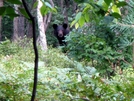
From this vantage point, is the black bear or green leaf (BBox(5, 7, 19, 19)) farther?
the black bear

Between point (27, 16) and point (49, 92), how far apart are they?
20.3 inches

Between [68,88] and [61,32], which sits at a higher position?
[68,88]

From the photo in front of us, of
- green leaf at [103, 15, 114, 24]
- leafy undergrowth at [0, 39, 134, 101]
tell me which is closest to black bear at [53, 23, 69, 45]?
leafy undergrowth at [0, 39, 134, 101]

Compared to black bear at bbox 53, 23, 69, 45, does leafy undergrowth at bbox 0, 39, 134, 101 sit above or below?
above

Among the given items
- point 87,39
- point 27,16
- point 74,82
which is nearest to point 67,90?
point 74,82

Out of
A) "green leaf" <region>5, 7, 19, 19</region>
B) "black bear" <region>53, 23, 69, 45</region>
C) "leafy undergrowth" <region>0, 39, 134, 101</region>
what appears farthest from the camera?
"black bear" <region>53, 23, 69, 45</region>

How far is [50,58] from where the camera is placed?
30.1 feet

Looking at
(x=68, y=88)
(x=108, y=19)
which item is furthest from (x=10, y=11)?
(x=68, y=88)

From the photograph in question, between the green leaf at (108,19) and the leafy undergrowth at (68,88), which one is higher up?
the green leaf at (108,19)

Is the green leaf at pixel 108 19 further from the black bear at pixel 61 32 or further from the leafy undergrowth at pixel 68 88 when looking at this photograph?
the black bear at pixel 61 32

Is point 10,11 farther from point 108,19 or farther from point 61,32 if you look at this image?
point 61,32

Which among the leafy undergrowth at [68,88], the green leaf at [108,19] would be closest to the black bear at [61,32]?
the leafy undergrowth at [68,88]

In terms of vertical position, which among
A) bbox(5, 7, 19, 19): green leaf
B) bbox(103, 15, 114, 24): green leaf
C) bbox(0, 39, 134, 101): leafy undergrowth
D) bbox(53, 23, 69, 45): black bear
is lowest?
bbox(53, 23, 69, 45): black bear

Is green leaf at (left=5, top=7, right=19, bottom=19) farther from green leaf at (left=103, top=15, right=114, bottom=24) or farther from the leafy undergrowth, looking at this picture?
the leafy undergrowth
